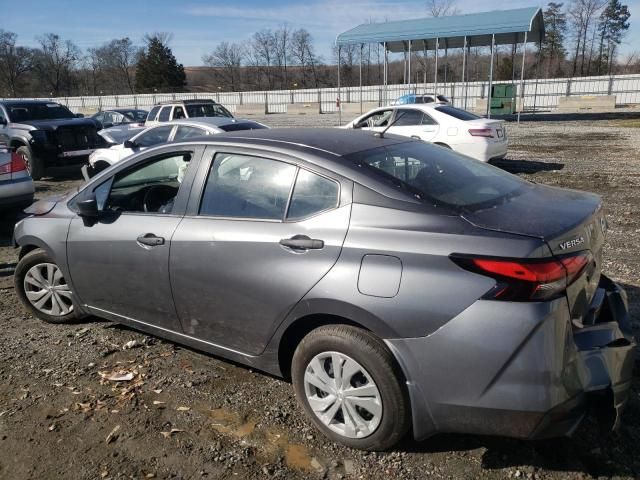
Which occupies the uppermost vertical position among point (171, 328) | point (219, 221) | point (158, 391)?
point (219, 221)

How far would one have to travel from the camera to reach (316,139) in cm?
325

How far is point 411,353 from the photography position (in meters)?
2.45

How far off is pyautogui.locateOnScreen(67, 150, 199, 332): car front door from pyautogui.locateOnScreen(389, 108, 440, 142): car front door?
338 inches

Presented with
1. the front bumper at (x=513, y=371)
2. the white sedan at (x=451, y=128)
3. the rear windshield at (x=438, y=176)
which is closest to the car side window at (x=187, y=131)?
the white sedan at (x=451, y=128)

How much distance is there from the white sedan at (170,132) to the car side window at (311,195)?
21.3 feet

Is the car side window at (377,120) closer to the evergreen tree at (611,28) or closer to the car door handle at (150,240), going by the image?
the car door handle at (150,240)

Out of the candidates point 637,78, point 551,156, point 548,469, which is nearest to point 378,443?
point 548,469

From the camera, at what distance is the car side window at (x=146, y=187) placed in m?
3.76

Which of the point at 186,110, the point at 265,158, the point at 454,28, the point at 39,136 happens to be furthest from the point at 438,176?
the point at 454,28

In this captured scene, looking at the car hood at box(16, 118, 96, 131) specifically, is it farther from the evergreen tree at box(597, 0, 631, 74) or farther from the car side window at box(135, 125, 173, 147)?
the evergreen tree at box(597, 0, 631, 74)

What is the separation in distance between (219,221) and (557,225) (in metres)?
1.88

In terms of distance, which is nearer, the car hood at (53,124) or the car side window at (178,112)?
the car hood at (53,124)

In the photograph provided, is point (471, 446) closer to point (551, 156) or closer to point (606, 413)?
point (606, 413)

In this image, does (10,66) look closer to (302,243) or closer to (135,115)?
(135,115)
